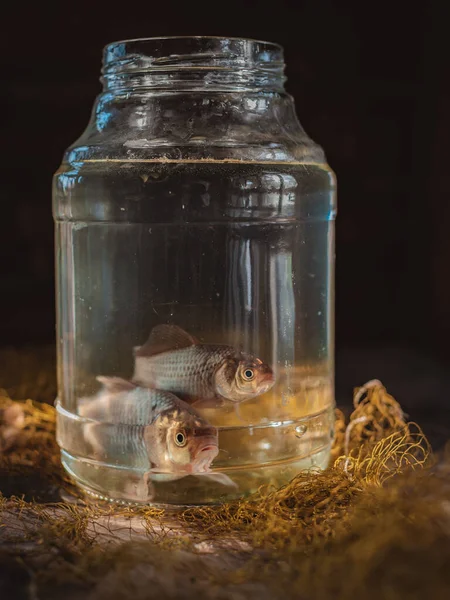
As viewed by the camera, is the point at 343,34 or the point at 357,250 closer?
the point at 343,34

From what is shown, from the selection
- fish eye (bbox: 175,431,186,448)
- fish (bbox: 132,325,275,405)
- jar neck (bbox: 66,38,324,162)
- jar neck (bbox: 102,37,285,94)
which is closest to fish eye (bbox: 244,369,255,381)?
fish (bbox: 132,325,275,405)

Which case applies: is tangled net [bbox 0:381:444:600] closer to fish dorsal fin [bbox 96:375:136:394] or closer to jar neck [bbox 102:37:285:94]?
fish dorsal fin [bbox 96:375:136:394]

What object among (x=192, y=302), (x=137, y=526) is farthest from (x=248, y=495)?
(x=192, y=302)

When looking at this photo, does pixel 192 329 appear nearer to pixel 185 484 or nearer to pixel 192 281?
pixel 192 281

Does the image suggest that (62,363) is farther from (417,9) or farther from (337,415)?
(417,9)

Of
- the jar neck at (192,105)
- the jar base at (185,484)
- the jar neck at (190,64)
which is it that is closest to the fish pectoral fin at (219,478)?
the jar base at (185,484)

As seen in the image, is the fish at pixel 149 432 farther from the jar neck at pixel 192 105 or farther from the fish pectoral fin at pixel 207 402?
the jar neck at pixel 192 105

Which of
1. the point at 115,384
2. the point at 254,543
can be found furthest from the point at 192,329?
the point at 254,543
